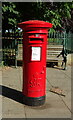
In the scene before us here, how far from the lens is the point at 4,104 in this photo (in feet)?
14.1

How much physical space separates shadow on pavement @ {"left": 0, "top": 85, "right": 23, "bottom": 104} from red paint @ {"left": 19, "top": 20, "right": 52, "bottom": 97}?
1.43 feet

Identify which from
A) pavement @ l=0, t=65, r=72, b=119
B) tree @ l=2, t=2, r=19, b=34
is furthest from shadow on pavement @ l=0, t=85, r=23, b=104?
tree @ l=2, t=2, r=19, b=34

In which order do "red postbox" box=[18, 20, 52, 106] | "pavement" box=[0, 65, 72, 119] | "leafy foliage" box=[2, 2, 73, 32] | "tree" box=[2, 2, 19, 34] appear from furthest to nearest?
1. "leafy foliage" box=[2, 2, 73, 32]
2. "tree" box=[2, 2, 19, 34]
3. "red postbox" box=[18, 20, 52, 106]
4. "pavement" box=[0, 65, 72, 119]

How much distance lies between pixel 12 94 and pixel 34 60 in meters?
1.38

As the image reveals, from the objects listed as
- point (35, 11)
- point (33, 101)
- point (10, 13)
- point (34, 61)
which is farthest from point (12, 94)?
point (35, 11)

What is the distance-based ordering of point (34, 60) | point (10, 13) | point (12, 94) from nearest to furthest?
point (34, 60) < point (12, 94) < point (10, 13)

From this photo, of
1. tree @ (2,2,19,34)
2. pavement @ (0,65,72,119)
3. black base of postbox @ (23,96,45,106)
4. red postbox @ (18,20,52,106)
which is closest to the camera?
pavement @ (0,65,72,119)

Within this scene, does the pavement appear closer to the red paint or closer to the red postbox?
the red postbox

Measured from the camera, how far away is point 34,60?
420 cm

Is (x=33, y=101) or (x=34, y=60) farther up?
(x=34, y=60)

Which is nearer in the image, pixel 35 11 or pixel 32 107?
pixel 32 107

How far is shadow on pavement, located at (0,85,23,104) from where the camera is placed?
4723mm

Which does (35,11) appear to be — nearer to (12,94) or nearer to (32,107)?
(12,94)

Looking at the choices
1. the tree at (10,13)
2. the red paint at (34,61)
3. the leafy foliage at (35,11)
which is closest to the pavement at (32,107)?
the red paint at (34,61)
